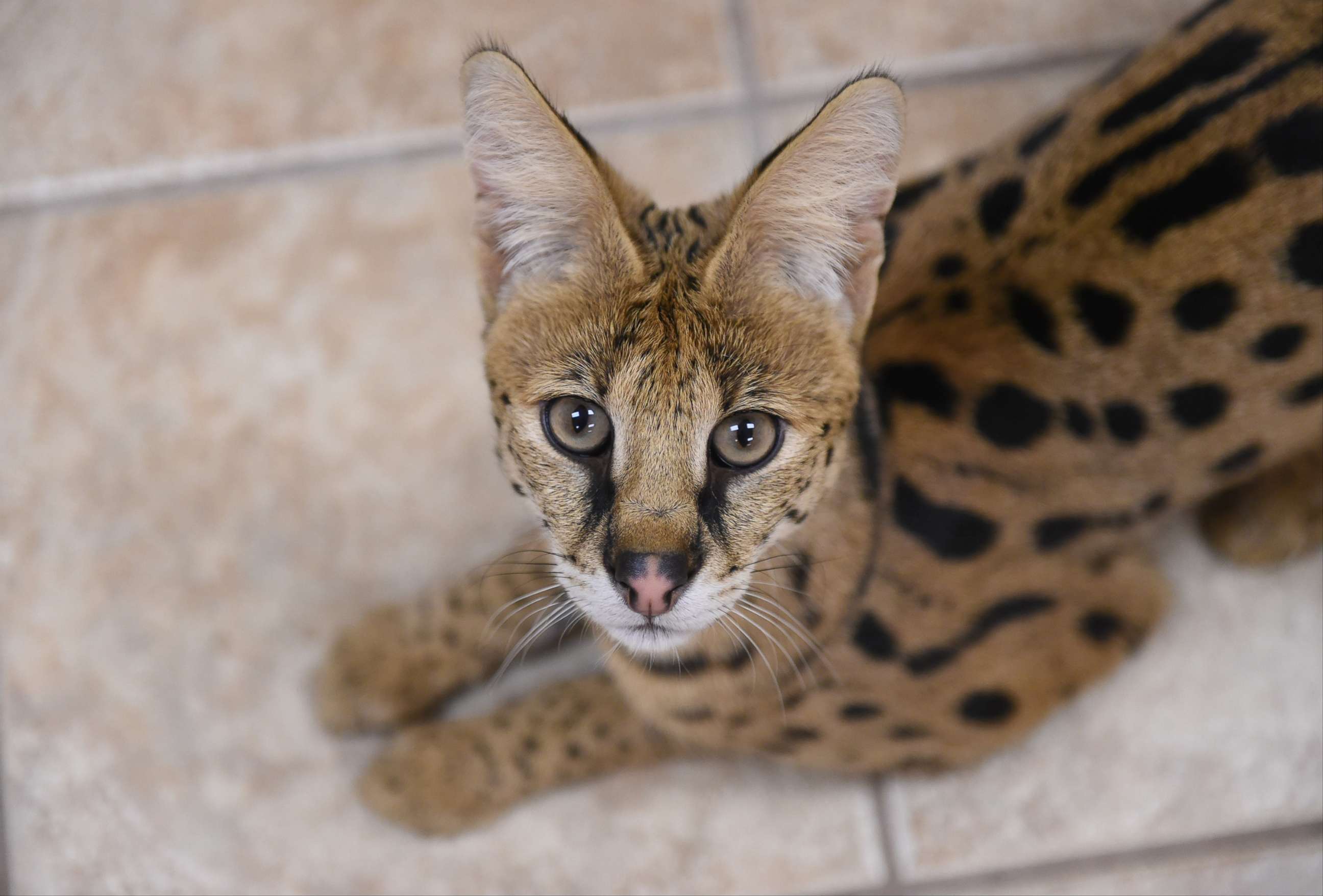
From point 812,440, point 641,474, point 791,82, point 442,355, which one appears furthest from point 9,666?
point 791,82

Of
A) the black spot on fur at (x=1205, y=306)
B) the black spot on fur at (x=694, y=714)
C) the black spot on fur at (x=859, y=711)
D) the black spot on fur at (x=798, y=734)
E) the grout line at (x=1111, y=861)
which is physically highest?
the black spot on fur at (x=1205, y=306)

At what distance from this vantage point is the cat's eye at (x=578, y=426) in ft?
3.23

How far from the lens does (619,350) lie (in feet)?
3.17

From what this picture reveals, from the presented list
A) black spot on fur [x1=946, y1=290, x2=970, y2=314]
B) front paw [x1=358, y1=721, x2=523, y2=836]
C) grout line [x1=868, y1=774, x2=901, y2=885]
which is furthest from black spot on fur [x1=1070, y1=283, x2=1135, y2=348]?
front paw [x1=358, y1=721, x2=523, y2=836]

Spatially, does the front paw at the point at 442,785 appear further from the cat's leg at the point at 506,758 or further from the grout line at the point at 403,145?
the grout line at the point at 403,145

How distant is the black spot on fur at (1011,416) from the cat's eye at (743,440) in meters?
→ 0.29

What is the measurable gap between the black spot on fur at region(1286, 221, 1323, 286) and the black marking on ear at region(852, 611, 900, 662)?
1.82ft

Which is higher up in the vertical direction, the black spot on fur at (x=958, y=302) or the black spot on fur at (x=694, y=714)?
the black spot on fur at (x=958, y=302)

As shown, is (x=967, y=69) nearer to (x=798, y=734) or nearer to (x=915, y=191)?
(x=915, y=191)

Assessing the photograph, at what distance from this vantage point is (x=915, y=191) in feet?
4.44

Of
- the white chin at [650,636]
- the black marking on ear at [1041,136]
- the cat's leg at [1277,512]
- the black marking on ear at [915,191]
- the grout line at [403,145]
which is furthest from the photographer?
the grout line at [403,145]

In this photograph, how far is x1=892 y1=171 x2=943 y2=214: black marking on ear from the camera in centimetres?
133

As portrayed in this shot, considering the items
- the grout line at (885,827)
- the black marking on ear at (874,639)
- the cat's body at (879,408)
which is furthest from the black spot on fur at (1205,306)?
the grout line at (885,827)

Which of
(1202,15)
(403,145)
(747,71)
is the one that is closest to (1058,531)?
(1202,15)
